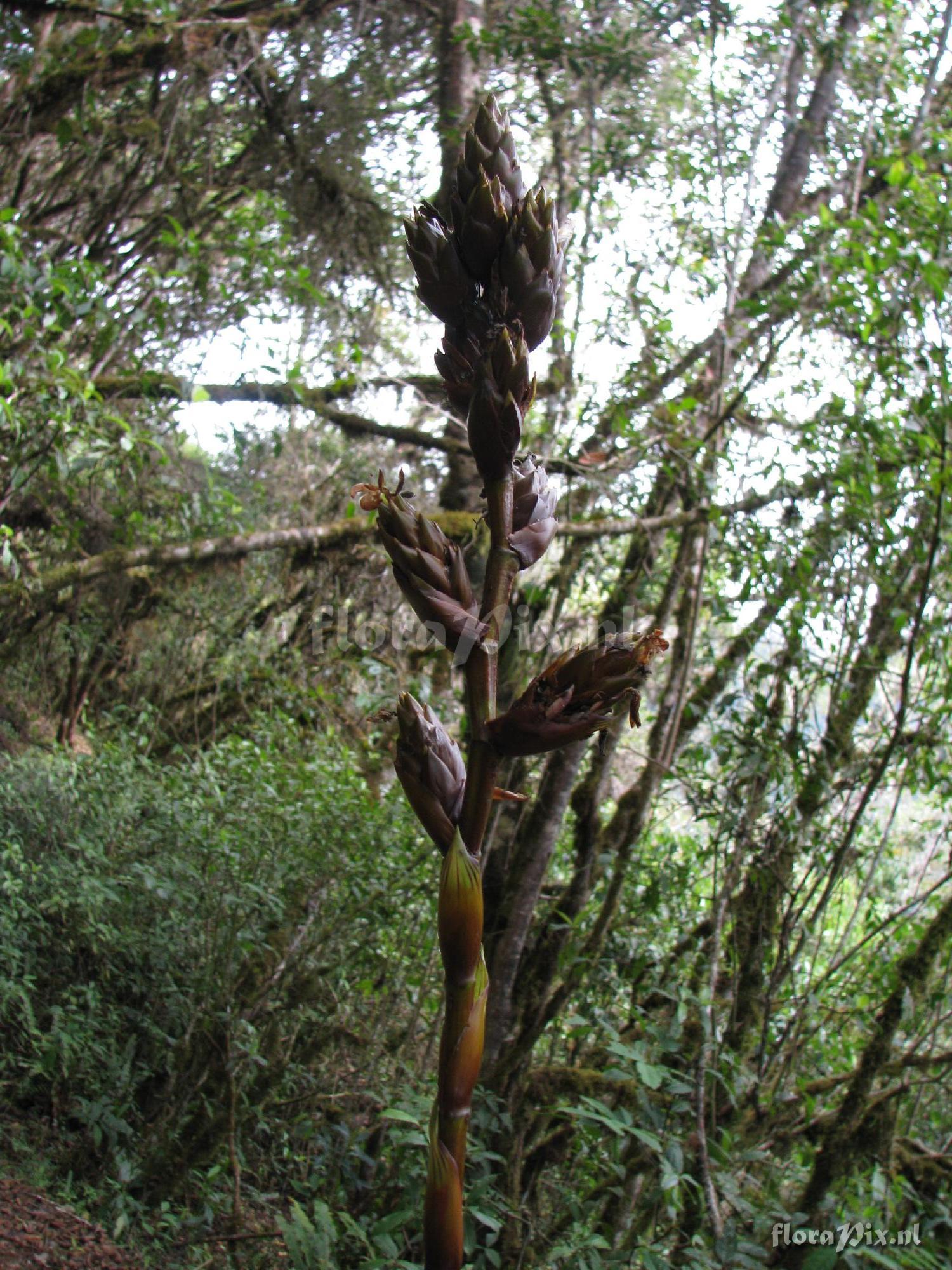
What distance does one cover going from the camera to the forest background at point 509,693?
279 cm

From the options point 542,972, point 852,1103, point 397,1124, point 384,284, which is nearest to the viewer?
point 852,1103

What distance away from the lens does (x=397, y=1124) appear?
277cm

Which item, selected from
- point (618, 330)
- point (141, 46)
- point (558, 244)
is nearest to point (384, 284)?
point (141, 46)

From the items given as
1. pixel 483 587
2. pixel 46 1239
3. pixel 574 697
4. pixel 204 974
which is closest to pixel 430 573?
pixel 483 587

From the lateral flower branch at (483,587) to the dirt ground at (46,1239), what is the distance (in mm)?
2307

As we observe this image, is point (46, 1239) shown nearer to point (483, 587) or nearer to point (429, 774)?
point (429, 774)

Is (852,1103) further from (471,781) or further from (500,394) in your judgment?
(500,394)

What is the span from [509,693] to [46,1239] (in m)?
2.33

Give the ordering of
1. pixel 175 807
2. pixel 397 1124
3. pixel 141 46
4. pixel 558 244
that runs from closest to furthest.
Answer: pixel 558 244
pixel 397 1124
pixel 175 807
pixel 141 46

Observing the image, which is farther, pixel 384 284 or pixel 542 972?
pixel 384 284

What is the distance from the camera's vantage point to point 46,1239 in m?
2.58

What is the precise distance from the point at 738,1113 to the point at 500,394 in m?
2.67

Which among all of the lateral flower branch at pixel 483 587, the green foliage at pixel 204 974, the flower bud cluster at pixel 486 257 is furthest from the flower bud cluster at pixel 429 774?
the green foliage at pixel 204 974

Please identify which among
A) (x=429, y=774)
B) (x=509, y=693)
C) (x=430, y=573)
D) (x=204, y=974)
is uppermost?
(x=509, y=693)
